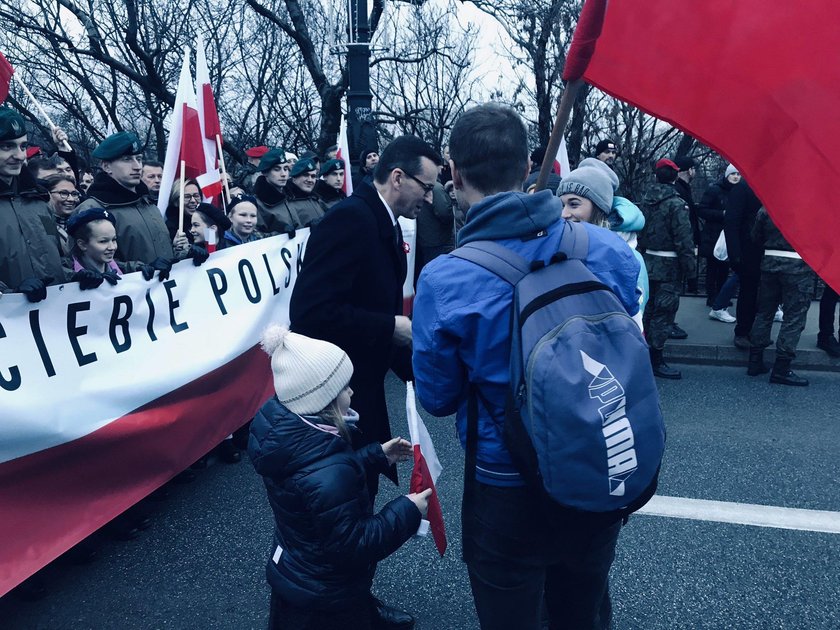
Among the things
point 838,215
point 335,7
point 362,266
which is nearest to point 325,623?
point 362,266

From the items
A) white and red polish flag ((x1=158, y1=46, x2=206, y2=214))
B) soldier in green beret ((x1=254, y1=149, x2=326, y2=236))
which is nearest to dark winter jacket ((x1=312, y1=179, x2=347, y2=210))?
soldier in green beret ((x1=254, y1=149, x2=326, y2=236))

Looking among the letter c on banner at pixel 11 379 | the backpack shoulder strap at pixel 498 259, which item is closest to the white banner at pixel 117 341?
the letter c on banner at pixel 11 379

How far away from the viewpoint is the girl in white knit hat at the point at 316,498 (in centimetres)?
196

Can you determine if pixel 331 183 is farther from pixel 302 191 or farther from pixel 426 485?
pixel 426 485

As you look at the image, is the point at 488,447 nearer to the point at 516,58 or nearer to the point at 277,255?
the point at 277,255

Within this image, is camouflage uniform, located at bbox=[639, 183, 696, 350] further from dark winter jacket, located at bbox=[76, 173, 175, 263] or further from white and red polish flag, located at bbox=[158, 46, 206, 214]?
dark winter jacket, located at bbox=[76, 173, 175, 263]

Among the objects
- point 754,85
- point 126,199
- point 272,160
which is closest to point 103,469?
point 126,199

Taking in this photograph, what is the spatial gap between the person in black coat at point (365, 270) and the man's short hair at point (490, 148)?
85 cm

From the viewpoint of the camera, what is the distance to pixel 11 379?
281cm

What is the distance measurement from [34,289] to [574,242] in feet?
7.46

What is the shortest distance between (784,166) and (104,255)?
343 cm

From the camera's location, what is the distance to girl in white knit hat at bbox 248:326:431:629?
1956 mm

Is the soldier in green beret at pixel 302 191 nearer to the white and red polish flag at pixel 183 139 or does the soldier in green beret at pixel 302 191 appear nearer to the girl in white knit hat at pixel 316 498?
the white and red polish flag at pixel 183 139

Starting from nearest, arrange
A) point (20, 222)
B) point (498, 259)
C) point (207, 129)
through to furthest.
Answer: point (498, 259), point (20, 222), point (207, 129)
